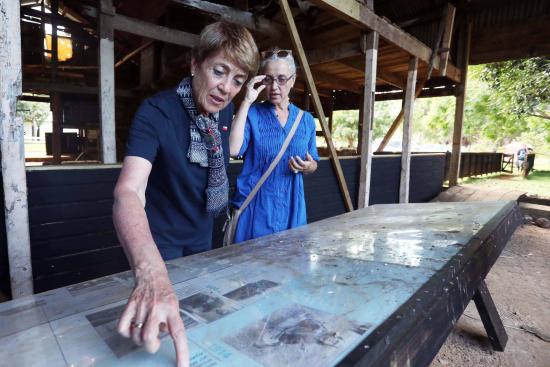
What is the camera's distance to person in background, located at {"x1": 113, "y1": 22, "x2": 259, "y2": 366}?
110 centimetres

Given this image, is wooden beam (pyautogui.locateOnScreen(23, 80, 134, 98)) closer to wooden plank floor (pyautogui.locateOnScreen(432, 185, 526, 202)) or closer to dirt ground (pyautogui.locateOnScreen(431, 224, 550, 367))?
dirt ground (pyautogui.locateOnScreen(431, 224, 550, 367))

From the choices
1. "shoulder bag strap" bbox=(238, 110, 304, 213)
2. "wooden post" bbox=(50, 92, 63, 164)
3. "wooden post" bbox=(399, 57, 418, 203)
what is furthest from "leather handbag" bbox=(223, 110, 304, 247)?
"wooden post" bbox=(50, 92, 63, 164)

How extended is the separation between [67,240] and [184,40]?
9.77ft

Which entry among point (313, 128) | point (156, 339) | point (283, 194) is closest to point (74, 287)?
point (156, 339)

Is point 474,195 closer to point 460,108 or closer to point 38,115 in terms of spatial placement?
point 460,108

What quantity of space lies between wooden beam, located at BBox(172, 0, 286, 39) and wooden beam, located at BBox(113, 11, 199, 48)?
38 centimetres

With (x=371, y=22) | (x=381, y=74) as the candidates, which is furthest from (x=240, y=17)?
(x=381, y=74)

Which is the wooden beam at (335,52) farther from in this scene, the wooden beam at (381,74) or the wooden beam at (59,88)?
the wooden beam at (59,88)

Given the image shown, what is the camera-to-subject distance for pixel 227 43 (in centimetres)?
123

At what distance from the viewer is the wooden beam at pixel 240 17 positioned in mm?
3819

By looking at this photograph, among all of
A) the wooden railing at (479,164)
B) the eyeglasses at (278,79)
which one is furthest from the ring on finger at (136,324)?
the wooden railing at (479,164)

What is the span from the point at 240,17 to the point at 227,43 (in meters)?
3.35

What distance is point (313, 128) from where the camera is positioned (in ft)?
6.80

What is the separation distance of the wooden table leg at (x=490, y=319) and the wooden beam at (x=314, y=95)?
7.63 ft
